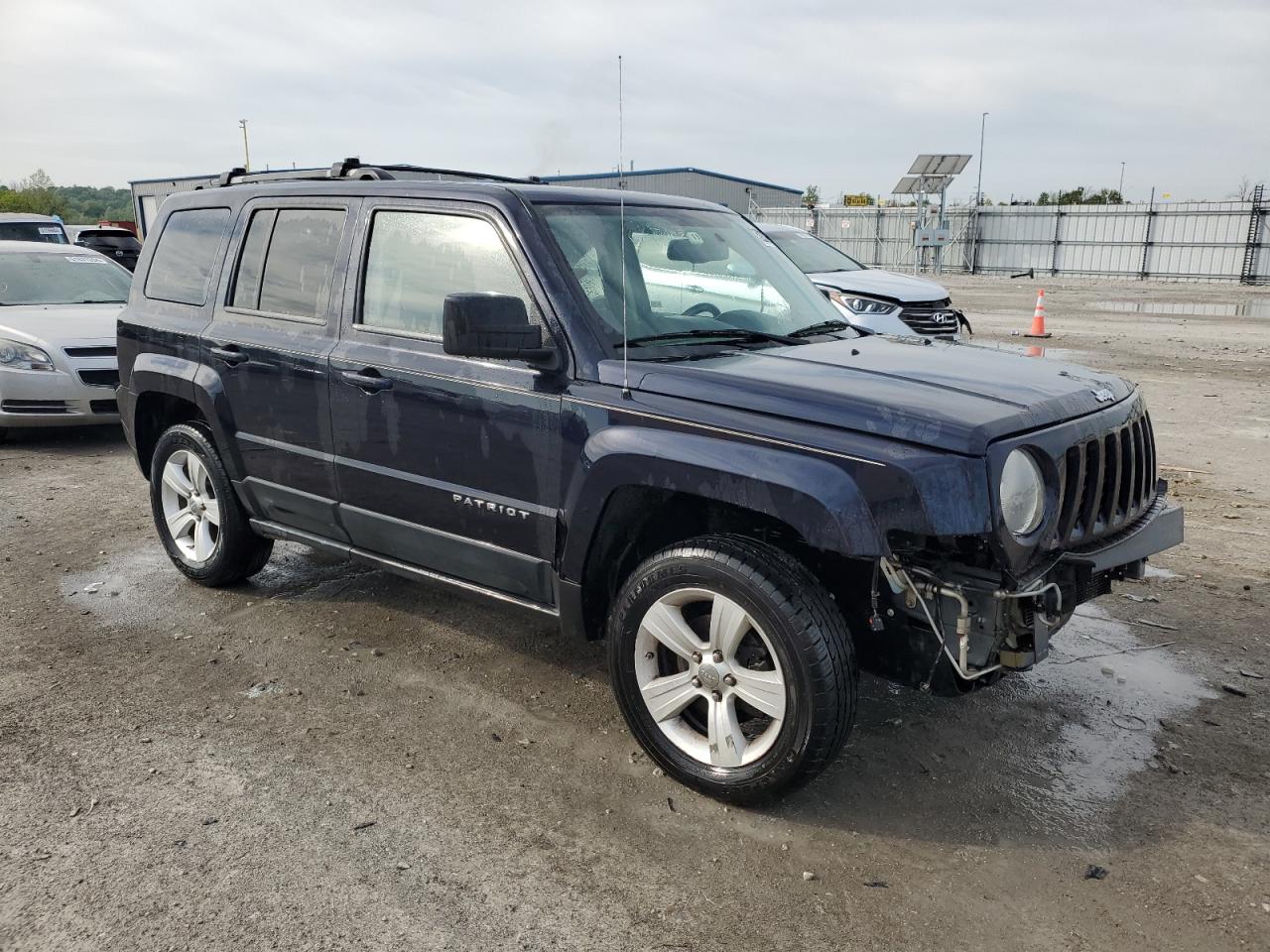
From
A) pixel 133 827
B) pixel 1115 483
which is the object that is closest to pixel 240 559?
pixel 133 827

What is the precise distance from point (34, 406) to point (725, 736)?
7630 millimetres

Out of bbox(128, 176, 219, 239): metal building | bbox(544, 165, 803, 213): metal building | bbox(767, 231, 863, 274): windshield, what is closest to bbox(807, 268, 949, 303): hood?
bbox(767, 231, 863, 274): windshield

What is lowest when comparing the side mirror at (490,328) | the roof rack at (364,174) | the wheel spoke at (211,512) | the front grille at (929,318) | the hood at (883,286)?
the wheel spoke at (211,512)

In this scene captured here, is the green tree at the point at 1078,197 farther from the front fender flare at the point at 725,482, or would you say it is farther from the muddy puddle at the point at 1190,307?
the front fender flare at the point at 725,482

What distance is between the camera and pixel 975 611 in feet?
10.0

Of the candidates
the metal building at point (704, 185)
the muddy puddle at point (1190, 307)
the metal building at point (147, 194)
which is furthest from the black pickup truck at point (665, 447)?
the metal building at point (147, 194)

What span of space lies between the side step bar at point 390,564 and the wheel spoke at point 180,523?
2.05 ft

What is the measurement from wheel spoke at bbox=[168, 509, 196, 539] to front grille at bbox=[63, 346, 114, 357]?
4.12 meters

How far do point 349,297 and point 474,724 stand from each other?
1.81 meters

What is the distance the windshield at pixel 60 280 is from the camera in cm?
986

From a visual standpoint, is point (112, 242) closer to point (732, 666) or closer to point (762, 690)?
point (732, 666)

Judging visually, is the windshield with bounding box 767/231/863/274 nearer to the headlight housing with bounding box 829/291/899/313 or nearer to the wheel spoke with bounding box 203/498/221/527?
the headlight housing with bounding box 829/291/899/313

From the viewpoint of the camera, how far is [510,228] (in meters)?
3.77

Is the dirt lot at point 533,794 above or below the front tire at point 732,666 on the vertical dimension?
below
